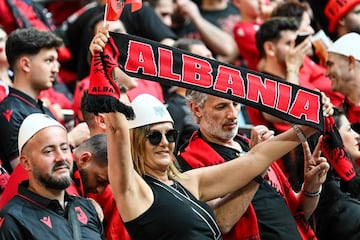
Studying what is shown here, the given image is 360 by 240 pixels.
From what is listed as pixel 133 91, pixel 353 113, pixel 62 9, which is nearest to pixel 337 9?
pixel 353 113

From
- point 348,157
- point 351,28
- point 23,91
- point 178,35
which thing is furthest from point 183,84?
point 178,35

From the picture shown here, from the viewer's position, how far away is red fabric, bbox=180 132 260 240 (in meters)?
5.62

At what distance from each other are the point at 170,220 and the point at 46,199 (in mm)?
752

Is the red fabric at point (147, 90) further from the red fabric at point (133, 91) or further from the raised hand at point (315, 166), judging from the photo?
the raised hand at point (315, 166)

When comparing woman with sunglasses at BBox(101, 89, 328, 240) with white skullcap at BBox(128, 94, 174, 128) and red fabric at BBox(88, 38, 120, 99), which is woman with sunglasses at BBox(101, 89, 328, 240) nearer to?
white skullcap at BBox(128, 94, 174, 128)

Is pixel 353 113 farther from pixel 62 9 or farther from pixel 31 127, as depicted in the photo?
pixel 62 9

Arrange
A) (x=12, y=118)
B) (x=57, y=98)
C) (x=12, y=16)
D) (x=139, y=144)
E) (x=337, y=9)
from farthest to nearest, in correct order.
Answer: (x=337, y=9) < (x=12, y=16) < (x=57, y=98) < (x=12, y=118) < (x=139, y=144)

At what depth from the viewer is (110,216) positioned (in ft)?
19.3

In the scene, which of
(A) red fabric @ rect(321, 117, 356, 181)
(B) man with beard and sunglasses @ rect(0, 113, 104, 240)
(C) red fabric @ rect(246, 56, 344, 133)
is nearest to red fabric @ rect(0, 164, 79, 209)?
(B) man with beard and sunglasses @ rect(0, 113, 104, 240)

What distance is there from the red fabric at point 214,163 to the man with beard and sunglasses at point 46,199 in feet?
2.12

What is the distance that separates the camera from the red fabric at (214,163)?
562 cm

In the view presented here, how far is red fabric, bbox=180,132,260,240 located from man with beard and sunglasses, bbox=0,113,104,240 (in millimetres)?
645

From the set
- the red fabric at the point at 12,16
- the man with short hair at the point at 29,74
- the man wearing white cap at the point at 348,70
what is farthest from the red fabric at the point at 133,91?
the man wearing white cap at the point at 348,70

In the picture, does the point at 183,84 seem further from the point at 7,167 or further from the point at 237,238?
the point at 7,167
